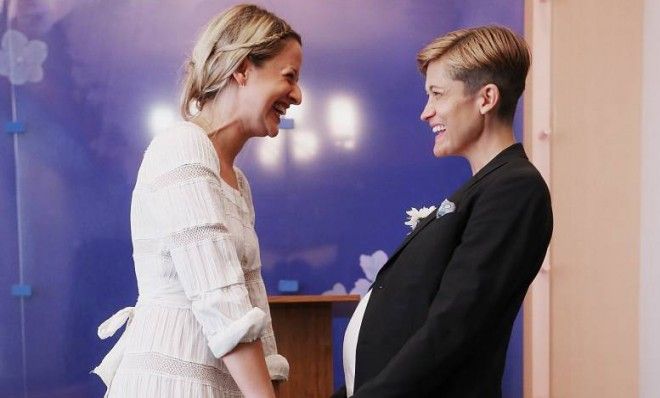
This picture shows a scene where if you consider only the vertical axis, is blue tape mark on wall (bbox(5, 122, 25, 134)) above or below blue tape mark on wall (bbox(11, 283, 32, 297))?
above

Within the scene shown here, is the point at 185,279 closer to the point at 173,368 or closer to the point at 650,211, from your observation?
the point at 173,368

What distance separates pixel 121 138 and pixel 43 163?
14.7 inches

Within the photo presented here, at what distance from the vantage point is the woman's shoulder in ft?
4.27

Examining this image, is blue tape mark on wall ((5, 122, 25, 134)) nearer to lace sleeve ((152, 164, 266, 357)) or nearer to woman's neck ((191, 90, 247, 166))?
woman's neck ((191, 90, 247, 166))

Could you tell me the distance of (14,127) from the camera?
3332mm

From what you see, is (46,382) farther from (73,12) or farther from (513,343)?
(513,343)

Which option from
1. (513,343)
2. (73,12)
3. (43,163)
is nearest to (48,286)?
A: (43,163)

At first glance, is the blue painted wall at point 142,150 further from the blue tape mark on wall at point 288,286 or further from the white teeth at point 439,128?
the white teeth at point 439,128

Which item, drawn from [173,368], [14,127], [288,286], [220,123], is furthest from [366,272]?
[173,368]

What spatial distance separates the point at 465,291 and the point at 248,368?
40cm

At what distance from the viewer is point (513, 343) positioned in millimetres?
3348

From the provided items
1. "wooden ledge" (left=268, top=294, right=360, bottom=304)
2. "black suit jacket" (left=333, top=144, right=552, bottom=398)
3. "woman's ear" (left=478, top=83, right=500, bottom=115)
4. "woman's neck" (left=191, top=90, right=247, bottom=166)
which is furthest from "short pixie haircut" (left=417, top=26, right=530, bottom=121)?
"wooden ledge" (left=268, top=294, right=360, bottom=304)

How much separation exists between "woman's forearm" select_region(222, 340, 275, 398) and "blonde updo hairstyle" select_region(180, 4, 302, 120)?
0.52 meters

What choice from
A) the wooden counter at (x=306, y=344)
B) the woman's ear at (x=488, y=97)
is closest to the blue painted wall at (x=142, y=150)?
the wooden counter at (x=306, y=344)
